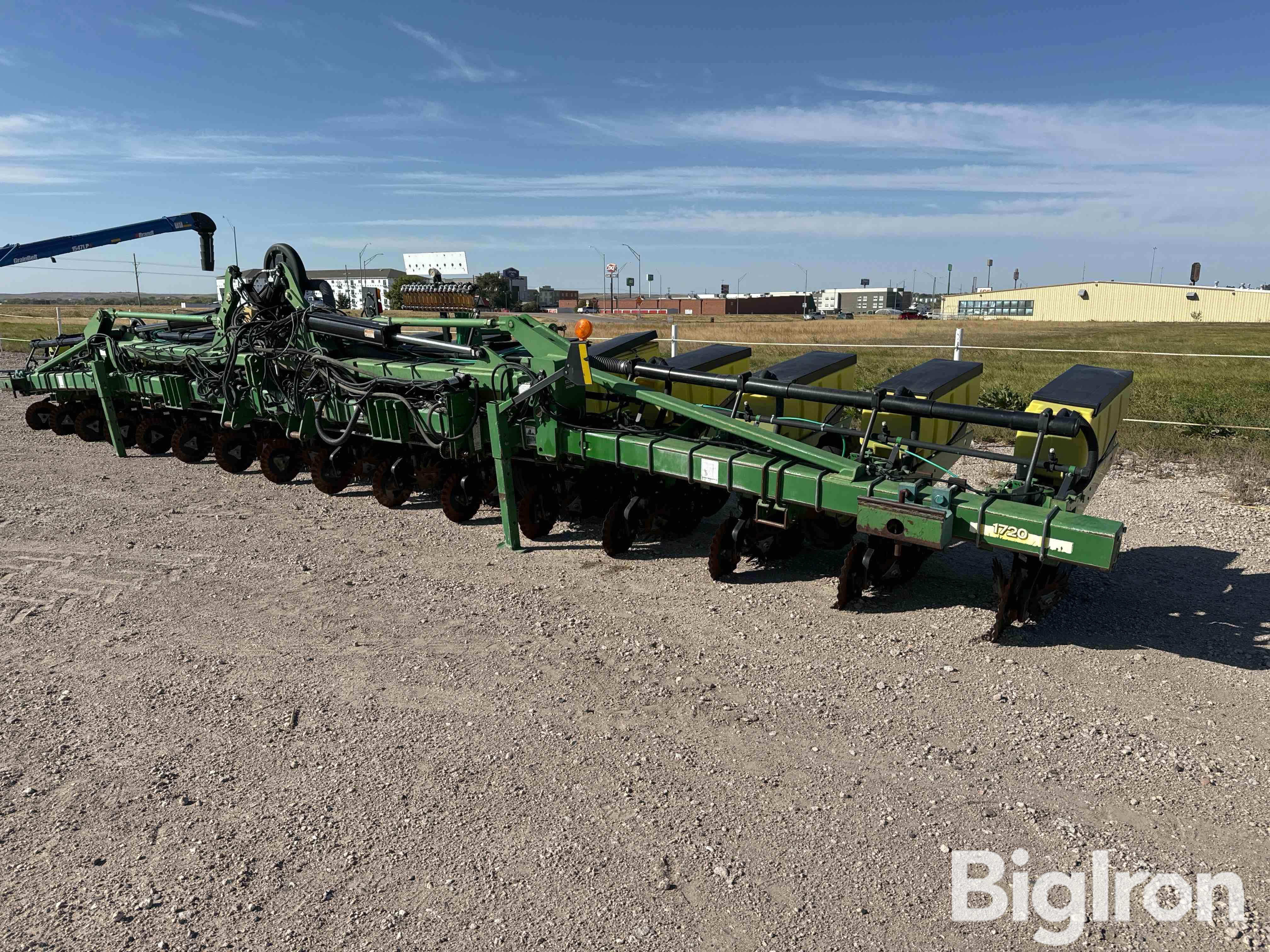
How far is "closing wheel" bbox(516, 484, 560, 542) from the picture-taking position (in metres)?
6.71

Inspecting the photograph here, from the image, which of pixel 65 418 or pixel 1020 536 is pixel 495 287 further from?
pixel 1020 536

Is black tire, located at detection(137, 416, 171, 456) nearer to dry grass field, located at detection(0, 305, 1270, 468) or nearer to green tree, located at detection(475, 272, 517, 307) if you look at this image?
dry grass field, located at detection(0, 305, 1270, 468)

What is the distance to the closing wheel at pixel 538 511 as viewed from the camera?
6.71 metres

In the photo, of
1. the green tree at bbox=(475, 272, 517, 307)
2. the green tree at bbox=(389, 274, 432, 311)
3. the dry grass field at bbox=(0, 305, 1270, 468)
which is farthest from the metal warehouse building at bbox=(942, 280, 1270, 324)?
the green tree at bbox=(389, 274, 432, 311)

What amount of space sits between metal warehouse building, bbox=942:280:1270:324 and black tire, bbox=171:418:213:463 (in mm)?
54290

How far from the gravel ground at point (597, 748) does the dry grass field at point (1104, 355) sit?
378cm

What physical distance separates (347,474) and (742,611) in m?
4.79

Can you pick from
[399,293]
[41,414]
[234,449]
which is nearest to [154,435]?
[234,449]

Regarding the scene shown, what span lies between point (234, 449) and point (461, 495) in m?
3.59

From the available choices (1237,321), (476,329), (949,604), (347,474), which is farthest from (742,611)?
(1237,321)

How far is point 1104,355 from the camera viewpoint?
775 inches

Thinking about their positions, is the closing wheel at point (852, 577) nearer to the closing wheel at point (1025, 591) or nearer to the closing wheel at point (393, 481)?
the closing wheel at point (1025, 591)

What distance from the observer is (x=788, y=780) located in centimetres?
346

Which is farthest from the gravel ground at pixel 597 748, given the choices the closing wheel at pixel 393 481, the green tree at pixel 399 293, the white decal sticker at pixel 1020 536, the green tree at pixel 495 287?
the green tree at pixel 495 287
